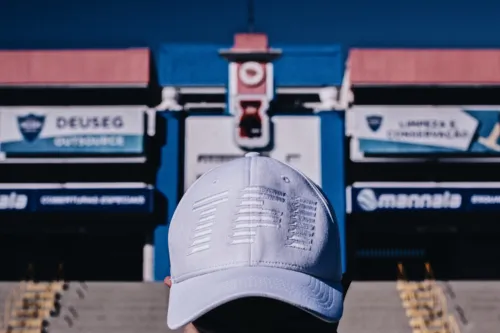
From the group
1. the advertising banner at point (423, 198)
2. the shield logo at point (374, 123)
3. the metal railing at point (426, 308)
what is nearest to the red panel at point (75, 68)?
the shield logo at point (374, 123)

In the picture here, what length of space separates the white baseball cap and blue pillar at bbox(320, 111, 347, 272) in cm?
1604

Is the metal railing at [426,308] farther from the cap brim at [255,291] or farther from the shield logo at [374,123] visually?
the cap brim at [255,291]

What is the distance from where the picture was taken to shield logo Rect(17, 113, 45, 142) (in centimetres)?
1783

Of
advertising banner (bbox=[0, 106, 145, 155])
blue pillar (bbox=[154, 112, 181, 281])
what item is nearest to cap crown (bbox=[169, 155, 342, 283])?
advertising banner (bbox=[0, 106, 145, 155])

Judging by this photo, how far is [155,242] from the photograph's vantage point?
18125 millimetres

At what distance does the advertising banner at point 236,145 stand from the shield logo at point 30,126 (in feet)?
13.2

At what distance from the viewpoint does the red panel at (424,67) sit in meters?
18.6

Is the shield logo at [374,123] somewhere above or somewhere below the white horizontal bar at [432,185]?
above

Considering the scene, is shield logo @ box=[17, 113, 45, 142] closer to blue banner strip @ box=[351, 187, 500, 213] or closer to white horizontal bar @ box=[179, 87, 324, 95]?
white horizontal bar @ box=[179, 87, 324, 95]

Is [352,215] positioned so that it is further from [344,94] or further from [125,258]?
[125,258]

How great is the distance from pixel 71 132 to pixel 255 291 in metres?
16.7

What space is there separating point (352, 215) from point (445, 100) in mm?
4441

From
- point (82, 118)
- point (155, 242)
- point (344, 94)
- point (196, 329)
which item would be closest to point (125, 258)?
point (155, 242)

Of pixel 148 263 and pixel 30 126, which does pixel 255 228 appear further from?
pixel 30 126
